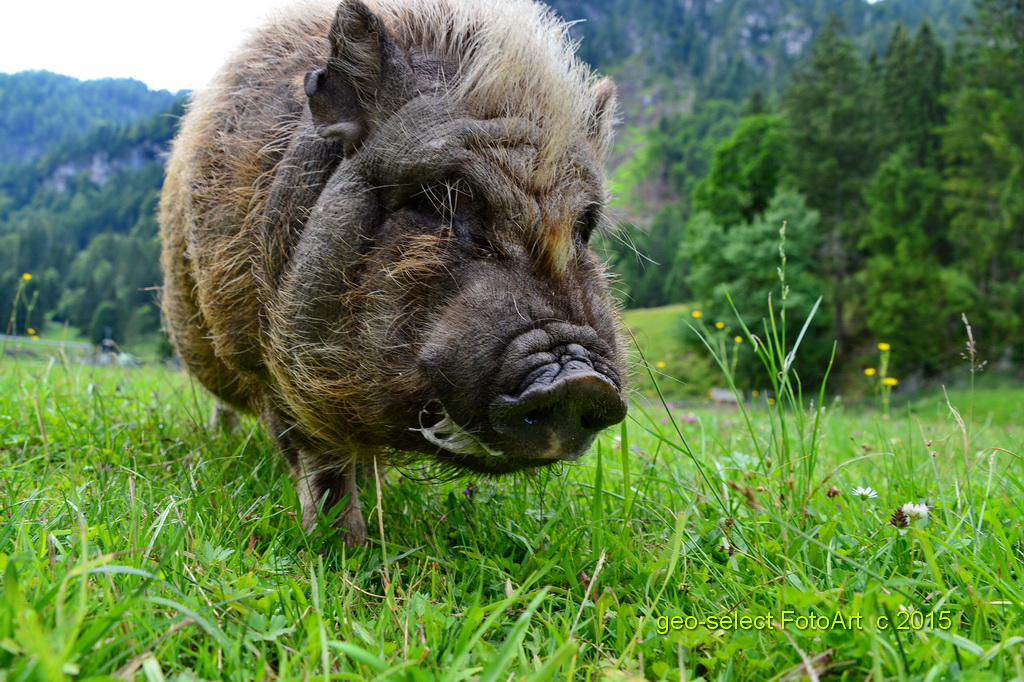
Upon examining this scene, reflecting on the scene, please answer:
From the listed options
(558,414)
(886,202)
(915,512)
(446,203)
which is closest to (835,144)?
(886,202)

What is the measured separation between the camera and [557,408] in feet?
6.63

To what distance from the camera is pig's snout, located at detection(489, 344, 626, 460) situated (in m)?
1.95

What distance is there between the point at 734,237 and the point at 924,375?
11037 millimetres

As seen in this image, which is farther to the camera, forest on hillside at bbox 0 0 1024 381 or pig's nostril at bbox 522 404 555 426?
forest on hillside at bbox 0 0 1024 381

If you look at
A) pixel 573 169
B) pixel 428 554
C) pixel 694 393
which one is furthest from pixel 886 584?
pixel 694 393

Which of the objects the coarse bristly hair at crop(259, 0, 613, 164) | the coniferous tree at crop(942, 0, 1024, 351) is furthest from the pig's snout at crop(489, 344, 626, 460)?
the coniferous tree at crop(942, 0, 1024, 351)

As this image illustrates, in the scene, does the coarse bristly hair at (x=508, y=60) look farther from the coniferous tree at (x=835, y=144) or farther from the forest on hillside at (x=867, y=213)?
the coniferous tree at (x=835, y=144)

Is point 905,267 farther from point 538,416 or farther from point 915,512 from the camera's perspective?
point 538,416

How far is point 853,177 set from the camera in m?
38.7

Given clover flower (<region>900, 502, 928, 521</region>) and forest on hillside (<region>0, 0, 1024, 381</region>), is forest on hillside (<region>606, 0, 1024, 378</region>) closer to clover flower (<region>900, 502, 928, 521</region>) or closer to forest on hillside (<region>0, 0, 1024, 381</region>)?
forest on hillside (<region>0, 0, 1024, 381</region>)

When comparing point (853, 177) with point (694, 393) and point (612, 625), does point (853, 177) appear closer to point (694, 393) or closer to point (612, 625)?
point (694, 393)

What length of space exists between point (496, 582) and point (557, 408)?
→ 2.22ft

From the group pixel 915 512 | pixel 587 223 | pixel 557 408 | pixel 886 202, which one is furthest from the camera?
pixel 886 202

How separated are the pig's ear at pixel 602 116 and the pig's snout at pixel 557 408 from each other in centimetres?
136
